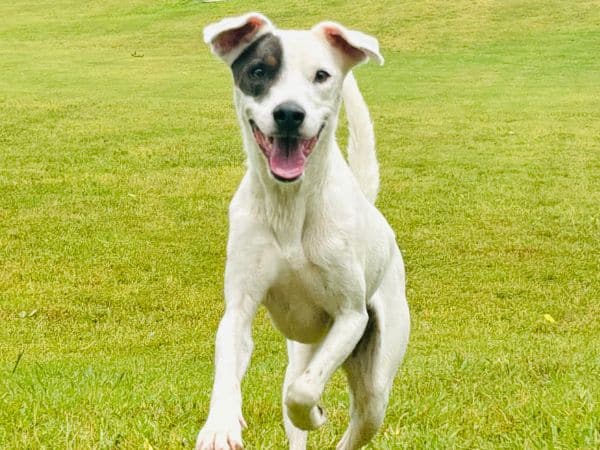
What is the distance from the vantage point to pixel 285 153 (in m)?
3.81

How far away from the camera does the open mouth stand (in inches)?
148

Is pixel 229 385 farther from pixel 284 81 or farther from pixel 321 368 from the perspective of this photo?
pixel 284 81

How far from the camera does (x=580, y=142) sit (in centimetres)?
1844

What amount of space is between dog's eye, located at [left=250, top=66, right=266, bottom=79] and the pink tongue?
0.26m

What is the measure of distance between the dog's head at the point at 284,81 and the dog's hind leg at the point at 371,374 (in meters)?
1.11

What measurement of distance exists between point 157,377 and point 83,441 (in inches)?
101

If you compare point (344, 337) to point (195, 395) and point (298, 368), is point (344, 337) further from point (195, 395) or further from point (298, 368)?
point (195, 395)

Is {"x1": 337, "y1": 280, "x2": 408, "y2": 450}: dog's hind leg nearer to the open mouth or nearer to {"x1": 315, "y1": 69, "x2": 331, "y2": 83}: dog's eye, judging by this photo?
the open mouth

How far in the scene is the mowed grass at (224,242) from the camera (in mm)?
5125

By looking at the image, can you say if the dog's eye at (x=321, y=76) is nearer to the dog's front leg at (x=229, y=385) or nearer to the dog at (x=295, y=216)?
the dog at (x=295, y=216)

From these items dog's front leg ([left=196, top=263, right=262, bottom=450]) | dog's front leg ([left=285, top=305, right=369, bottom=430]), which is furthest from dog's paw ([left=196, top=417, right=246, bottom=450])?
dog's front leg ([left=285, top=305, right=369, bottom=430])

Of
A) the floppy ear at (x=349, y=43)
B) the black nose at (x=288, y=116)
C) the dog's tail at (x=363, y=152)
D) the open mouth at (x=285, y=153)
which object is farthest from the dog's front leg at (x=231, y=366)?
the dog's tail at (x=363, y=152)

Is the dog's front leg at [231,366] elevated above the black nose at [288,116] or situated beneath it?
situated beneath

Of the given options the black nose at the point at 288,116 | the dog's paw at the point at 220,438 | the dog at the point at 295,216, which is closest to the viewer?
the dog's paw at the point at 220,438
